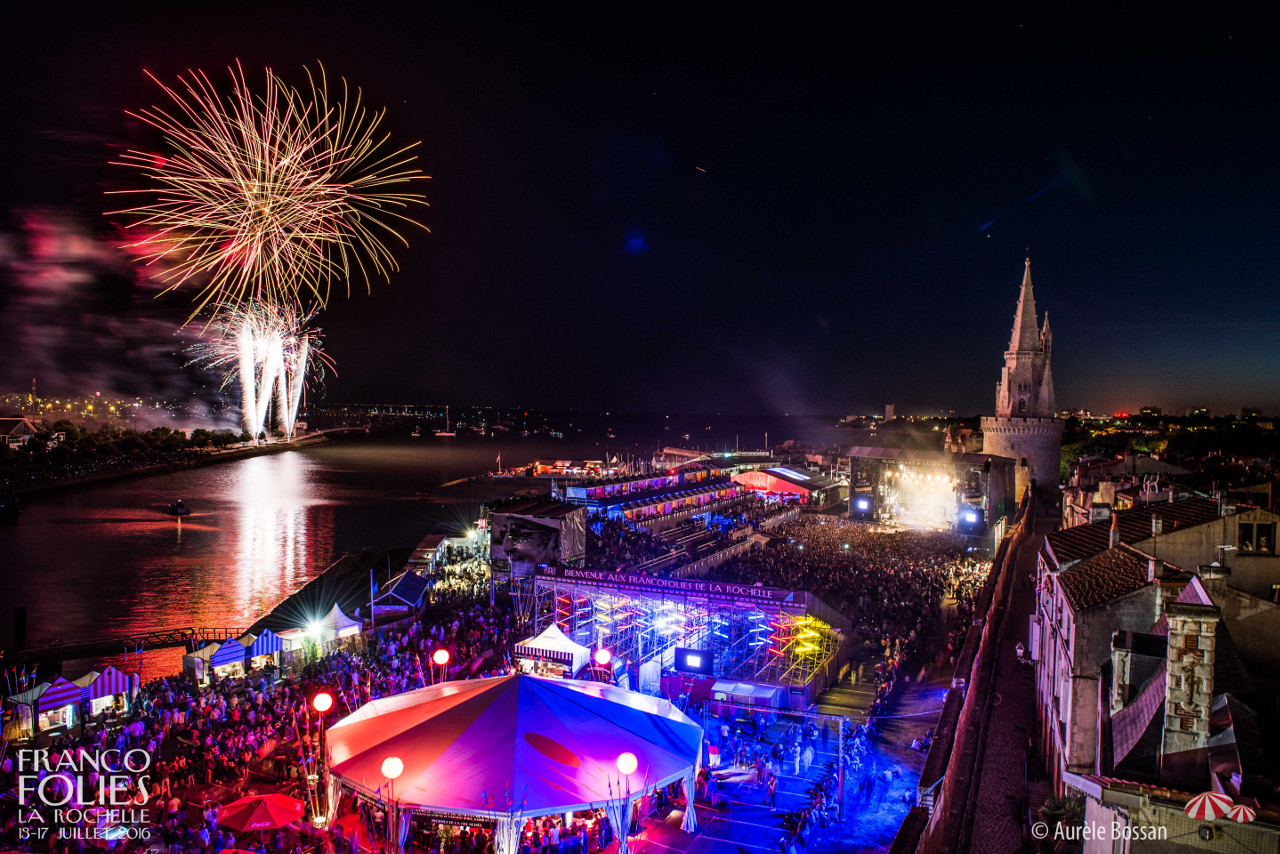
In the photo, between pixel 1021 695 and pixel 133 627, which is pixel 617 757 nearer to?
pixel 1021 695

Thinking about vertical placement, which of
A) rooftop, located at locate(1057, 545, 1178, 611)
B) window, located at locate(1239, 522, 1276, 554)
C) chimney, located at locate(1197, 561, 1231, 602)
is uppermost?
window, located at locate(1239, 522, 1276, 554)

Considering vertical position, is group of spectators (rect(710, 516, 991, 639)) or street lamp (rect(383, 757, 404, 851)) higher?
street lamp (rect(383, 757, 404, 851))

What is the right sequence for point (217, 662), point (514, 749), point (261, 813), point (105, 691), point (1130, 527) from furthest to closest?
point (217, 662) < point (1130, 527) < point (105, 691) < point (261, 813) < point (514, 749)

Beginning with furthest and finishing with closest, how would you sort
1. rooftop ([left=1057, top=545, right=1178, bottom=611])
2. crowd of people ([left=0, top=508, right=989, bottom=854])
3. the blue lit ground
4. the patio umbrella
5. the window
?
the window, rooftop ([left=1057, top=545, right=1178, bottom=611]), the blue lit ground, crowd of people ([left=0, top=508, right=989, bottom=854]), the patio umbrella

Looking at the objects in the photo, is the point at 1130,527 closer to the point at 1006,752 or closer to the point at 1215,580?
the point at 1215,580

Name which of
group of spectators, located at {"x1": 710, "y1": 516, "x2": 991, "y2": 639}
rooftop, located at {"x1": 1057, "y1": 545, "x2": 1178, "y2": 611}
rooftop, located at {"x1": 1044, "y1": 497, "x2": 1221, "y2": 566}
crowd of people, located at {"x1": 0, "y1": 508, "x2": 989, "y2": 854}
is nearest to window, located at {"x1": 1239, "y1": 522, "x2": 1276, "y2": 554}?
rooftop, located at {"x1": 1044, "y1": 497, "x2": 1221, "y2": 566}

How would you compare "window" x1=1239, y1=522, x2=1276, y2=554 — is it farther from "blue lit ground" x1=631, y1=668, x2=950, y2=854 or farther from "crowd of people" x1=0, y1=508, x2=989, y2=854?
"crowd of people" x1=0, y1=508, x2=989, y2=854

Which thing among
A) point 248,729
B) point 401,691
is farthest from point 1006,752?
point 248,729
